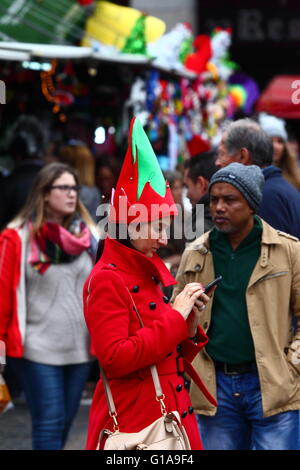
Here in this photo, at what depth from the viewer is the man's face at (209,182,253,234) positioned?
4250 mm

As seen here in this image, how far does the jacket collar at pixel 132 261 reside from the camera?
365 centimetres

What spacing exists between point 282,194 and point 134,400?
179cm

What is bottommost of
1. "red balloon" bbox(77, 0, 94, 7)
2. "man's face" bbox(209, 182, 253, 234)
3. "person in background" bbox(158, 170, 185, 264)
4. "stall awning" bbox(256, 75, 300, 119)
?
"person in background" bbox(158, 170, 185, 264)

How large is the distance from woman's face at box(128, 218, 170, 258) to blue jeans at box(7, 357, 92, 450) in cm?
209

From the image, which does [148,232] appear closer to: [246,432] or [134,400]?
[134,400]

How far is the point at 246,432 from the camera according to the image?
4.39 meters

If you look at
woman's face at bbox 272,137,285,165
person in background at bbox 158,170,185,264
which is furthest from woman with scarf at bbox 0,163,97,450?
woman's face at bbox 272,137,285,165

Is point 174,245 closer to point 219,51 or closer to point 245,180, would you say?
point 245,180

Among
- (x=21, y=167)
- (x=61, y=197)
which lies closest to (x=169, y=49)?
(x=21, y=167)

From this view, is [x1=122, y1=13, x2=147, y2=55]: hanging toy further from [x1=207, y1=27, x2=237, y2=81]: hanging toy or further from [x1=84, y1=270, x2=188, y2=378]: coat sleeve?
[x1=84, y1=270, x2=188, y2=378]: coat sleeve

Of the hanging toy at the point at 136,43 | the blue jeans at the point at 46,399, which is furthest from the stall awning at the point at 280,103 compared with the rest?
the blue jeans at the point at 46,399

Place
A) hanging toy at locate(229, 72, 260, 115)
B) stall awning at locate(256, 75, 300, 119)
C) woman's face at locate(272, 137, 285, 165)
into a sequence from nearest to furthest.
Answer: woman's face at locate(272, 137, 285, 165) → stall awning at locate(256, 75, 300, 119) → hanging toy at locate(229, 72, 260, 115)

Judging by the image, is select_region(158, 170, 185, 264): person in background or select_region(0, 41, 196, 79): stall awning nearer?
select_region(158, 170, 185, 264): person in background
